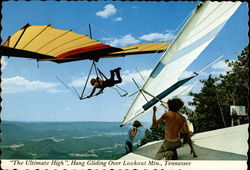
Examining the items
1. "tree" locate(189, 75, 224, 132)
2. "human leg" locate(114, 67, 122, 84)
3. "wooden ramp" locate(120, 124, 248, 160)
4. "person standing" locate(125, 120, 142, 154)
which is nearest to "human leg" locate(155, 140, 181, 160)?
"wooden ramp" locate(120, 124, 248, 160)

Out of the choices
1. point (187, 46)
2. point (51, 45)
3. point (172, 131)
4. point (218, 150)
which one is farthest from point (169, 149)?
point (51, 45)

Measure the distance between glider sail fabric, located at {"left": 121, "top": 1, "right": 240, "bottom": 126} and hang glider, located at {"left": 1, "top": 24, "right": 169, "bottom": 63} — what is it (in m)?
0.74

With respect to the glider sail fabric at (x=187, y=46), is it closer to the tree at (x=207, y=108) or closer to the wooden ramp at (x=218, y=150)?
the wooden ramp at (x=218, y=150)

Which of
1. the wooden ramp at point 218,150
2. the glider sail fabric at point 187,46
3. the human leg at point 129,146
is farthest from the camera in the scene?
the human leg at point 129,146

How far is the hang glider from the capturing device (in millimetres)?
3875

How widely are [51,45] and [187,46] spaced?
7.63 ft

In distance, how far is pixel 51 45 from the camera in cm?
425

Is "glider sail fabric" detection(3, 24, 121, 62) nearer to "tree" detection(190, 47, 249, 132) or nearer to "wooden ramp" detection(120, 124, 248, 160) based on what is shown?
"wooden ramp" detection(120, 124, 248, 160)

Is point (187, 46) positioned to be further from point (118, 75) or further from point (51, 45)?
point (51, 45)

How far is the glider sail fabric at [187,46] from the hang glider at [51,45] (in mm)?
735

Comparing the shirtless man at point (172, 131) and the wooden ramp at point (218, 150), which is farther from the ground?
the shirtless man at point (172, 131)

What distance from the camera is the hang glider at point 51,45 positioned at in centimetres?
388

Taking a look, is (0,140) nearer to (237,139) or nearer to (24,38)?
(24,38)

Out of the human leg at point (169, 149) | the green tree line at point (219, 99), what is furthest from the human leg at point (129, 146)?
the green tree line at point (219, 99)
